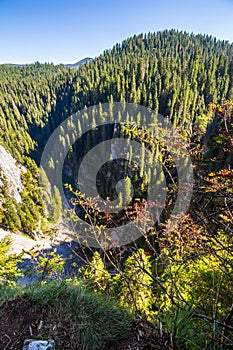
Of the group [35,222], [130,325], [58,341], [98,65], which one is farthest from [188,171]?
[98,65]

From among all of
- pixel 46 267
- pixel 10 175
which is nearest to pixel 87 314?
pixel 46 267

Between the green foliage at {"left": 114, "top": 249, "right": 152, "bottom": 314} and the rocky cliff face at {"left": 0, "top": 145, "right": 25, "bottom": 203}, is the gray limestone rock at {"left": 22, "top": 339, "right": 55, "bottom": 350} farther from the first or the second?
the rocky cliff face at {"left": 0, "top": 145, "right": 25, "bottom": 203}

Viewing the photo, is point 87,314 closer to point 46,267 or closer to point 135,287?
point 46,267

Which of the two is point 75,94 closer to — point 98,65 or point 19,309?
point 98,65

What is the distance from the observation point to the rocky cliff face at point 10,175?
47812mm

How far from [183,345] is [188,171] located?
3.56 metres

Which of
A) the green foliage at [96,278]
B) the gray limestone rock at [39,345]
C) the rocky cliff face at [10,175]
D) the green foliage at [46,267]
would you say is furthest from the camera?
the rocky cliff face at [10,175]

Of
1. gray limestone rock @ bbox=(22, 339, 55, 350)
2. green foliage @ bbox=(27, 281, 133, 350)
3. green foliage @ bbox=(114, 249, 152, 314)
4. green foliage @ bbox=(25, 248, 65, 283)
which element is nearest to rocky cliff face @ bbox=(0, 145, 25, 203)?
green foliage @ bbox=(25, 248, 65, 283)

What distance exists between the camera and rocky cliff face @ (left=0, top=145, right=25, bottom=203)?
157 feet

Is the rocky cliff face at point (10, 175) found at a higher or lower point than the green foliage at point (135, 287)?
higher

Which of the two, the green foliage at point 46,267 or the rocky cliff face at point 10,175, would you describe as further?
the rocky cliff face at point 10,175

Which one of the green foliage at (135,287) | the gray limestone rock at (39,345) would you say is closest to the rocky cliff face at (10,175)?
the green foliage at (135,287)

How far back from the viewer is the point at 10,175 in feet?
175

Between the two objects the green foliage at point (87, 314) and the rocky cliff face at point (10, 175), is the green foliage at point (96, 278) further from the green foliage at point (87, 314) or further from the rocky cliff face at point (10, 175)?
the rocky cliff face at point (10, 175)
